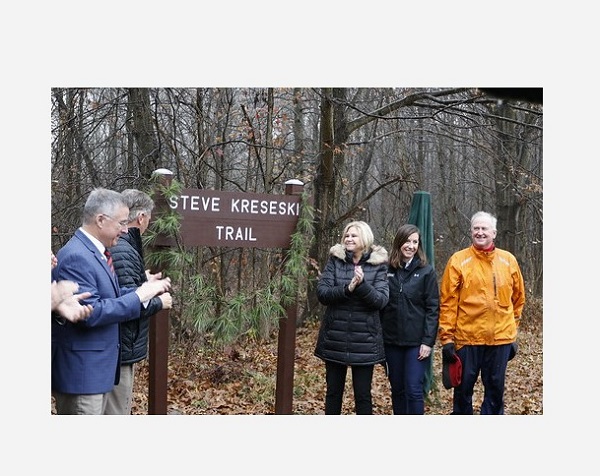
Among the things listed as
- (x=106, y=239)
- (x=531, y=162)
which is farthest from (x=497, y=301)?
(x=531, y=162)

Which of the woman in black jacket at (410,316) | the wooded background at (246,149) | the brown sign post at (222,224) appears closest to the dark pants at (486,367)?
the woman in black jacket at (410,316)

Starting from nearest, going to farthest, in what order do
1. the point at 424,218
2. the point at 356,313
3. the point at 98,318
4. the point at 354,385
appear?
the point at 98,318 < the point at 356,313 < the point at 354,385 < the point at 424,218

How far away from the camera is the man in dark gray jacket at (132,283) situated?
13.5 ft

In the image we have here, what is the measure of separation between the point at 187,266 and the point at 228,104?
4370 mm

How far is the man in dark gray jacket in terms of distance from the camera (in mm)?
4129

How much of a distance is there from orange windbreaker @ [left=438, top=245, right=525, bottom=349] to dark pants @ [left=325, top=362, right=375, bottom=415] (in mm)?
725

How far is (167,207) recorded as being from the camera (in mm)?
4641

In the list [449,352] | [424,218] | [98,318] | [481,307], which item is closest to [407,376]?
[449,352]

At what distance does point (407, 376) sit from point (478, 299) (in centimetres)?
80

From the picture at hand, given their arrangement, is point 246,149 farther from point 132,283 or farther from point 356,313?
point 132,283

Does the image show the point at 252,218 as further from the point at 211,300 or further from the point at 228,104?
the point at 228,104

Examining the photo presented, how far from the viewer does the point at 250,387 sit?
7375 millimetres

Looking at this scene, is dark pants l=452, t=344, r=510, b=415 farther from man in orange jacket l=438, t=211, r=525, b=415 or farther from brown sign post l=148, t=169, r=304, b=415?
brown sign post l=148, t=169, r=304, b=415

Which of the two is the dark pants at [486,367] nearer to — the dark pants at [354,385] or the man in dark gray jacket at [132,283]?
the dark pants at [354,385]
